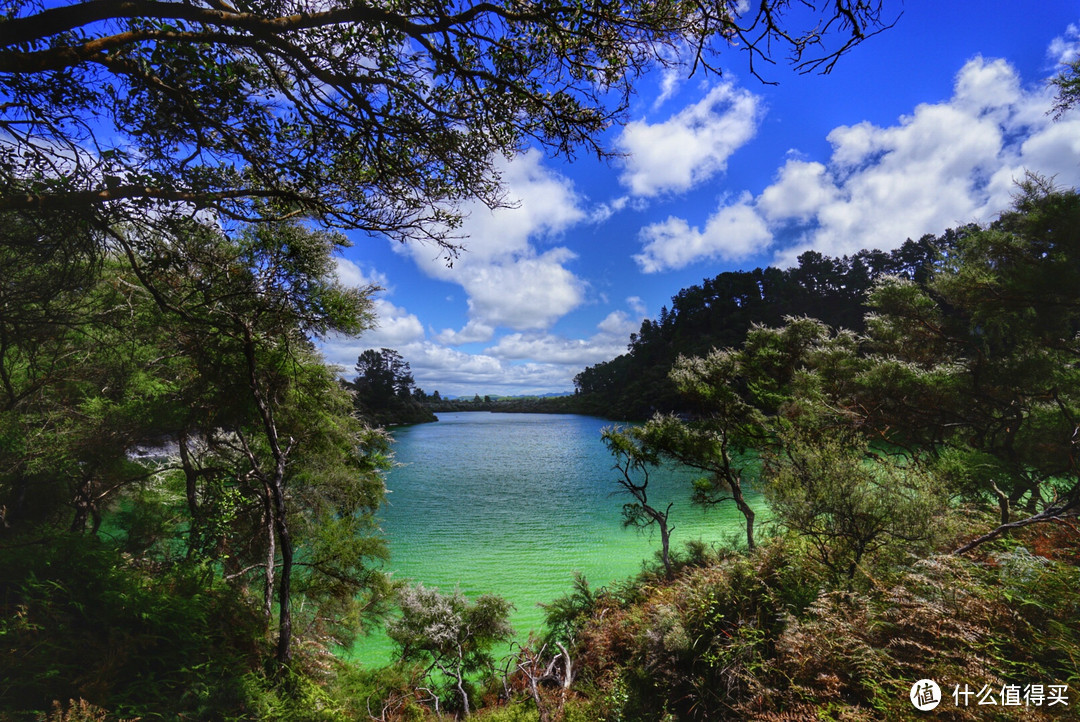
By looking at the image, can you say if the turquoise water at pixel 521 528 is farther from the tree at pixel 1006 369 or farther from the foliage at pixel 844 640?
the tree at pixel 1006 369

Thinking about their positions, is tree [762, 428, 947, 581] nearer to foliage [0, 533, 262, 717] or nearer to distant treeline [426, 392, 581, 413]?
foliage [0, 533, 262, 717]

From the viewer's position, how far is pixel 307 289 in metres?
4.82

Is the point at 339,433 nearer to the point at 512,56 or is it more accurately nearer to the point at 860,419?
the point at 512,56

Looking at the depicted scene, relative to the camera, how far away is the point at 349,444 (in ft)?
31.9

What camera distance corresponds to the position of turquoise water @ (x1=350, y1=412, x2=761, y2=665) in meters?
12.6

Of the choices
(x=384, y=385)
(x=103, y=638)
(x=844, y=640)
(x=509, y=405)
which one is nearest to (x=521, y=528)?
(x=103, y=638)

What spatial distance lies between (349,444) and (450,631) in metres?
4.82

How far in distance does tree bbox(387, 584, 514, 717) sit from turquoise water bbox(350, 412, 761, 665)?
1.65 metres

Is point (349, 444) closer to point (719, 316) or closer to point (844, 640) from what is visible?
point (844, 640)

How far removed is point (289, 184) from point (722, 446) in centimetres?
1168

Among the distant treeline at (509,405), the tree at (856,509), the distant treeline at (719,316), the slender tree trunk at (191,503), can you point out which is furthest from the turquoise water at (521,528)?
the distant treeline at (509,405)

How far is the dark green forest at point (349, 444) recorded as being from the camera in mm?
2582

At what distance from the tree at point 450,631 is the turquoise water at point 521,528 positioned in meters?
1.65

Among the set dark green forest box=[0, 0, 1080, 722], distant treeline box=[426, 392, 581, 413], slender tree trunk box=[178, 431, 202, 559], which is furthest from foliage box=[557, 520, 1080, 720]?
distant treeline box=[426, 392, 581, 413]
